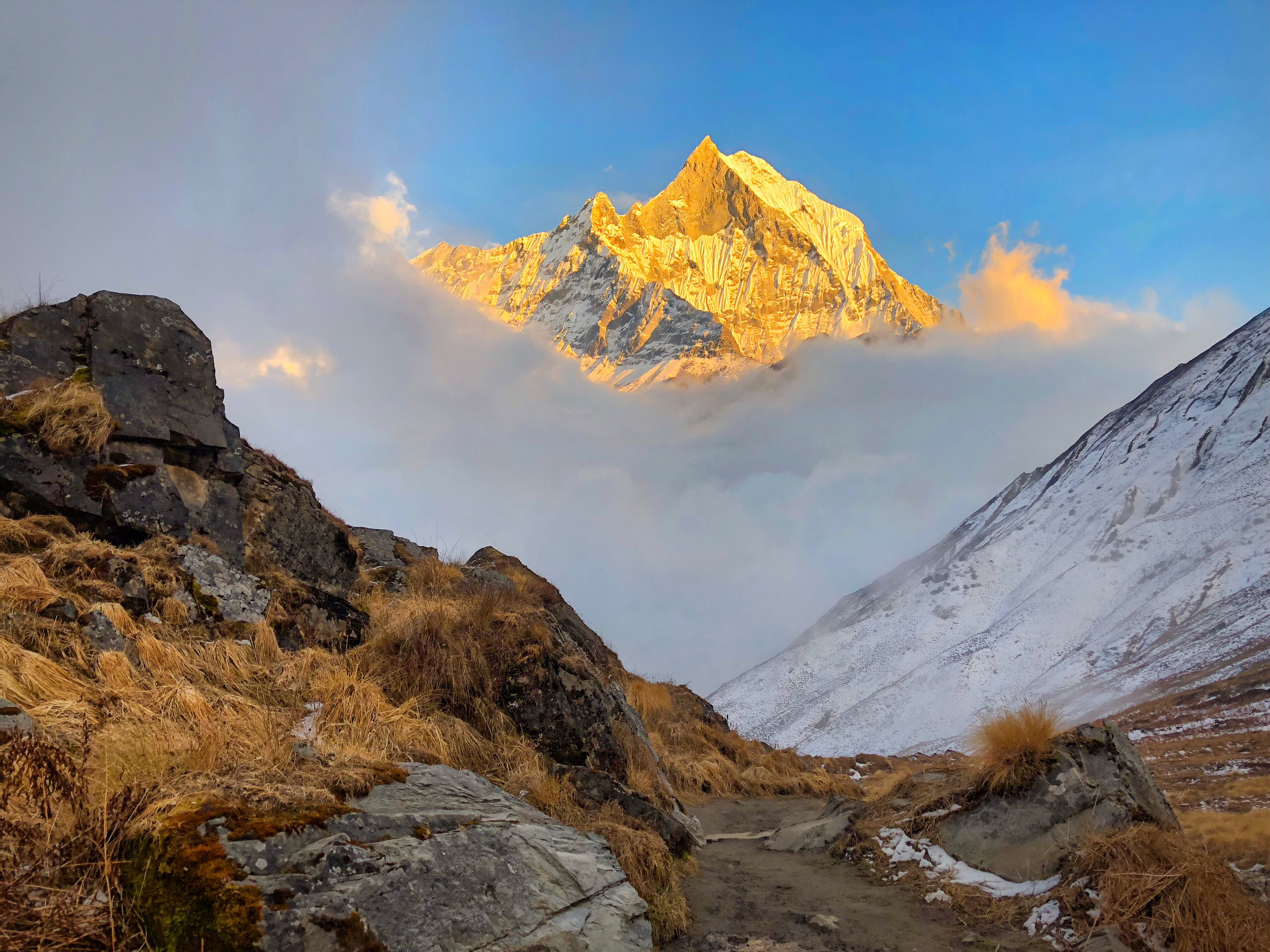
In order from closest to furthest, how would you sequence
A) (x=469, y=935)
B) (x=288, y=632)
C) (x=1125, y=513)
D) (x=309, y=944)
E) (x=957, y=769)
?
(x=309, y=944)
(x=469, y=935)
(x=288, y=632)
(x=957, y=769)
(x=1125, y=513)

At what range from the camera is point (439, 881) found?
345 centimetres

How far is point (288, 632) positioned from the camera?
714 cm

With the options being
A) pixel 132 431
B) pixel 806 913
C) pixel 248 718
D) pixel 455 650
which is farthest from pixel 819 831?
pixel 132 431

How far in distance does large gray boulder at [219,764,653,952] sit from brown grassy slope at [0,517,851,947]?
0.31 meters

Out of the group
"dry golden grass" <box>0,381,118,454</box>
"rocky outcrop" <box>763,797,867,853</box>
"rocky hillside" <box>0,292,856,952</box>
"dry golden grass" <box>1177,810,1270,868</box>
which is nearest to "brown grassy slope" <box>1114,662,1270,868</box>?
"dry golden grass" <box>1177,810,1270,868</box>

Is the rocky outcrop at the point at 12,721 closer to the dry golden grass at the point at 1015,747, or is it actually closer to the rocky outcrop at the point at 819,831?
the dry golden grass at the point at 1015,747

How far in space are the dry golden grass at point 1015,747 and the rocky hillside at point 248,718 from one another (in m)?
3.39

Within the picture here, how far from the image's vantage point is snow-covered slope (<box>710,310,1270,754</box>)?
60.5m

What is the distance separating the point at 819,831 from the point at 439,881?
701cm

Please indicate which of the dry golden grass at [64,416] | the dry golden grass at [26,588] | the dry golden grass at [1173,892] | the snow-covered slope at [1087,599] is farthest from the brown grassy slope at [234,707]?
the snow-covered slope at [1087,599]

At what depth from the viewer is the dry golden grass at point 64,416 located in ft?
24.5

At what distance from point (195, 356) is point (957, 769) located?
1205 cm

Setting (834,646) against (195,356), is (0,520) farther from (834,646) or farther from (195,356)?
(834,646)

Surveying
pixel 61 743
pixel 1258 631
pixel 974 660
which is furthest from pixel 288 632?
pixel 974 660
